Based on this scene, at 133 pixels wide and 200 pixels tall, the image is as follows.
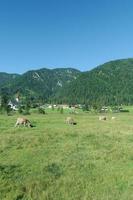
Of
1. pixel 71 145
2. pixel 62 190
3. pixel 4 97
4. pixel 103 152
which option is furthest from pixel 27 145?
pixel 4 97

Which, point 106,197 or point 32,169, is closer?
point 106,197

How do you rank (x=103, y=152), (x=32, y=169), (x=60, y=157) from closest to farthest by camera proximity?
(x=32, y=169)
(x=60, y=157)
(x=103, y=152)

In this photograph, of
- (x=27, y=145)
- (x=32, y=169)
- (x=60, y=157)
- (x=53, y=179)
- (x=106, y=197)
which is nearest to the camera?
(x=106, y=197)

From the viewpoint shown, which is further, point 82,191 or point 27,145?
point 27,145

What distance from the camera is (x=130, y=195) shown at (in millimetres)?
16109

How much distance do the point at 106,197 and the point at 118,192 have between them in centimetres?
86

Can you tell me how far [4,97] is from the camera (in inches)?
5049

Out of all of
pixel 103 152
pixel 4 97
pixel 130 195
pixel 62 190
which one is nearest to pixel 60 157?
pixel 103 152

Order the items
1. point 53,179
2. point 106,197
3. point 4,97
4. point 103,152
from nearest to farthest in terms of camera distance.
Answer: point 106,197 < point 53,179 < point 103,152 < point 4,97

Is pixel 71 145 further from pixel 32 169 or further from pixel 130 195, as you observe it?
pixel 130 195

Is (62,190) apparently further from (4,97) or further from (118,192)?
(4,97)

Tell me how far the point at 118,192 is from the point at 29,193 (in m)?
3.89

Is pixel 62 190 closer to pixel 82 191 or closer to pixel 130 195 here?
pixel 82 191

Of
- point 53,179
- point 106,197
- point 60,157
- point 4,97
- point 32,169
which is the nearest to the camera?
point 106,197
